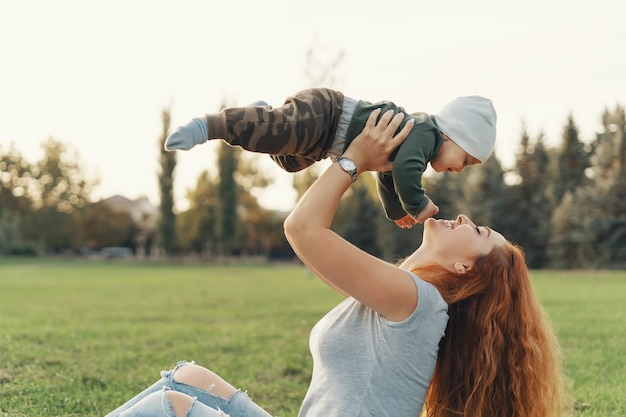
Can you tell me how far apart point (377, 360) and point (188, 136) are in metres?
1.30

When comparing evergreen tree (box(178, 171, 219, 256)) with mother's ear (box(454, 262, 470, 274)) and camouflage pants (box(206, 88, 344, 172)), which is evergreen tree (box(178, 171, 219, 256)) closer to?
camouflage pants (box(206, 88, 344, 172))

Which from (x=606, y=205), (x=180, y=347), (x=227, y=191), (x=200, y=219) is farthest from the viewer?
(x=200, y=219)

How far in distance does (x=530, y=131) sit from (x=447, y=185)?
6141 millimetres

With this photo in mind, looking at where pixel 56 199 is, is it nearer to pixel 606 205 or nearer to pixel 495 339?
pixel 606 205

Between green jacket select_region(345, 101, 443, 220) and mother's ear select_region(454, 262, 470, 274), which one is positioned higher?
green jacket select_region(345, 101, 443, 220)

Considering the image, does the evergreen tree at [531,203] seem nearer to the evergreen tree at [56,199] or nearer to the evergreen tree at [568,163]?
the evergreen tree at [568,163]

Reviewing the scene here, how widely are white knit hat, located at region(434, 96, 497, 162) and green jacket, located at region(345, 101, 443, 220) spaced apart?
85 mm

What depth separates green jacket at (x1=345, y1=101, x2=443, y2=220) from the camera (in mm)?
3010

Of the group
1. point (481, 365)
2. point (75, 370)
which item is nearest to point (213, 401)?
point (481, 365)

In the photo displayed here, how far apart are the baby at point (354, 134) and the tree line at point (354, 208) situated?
25541 mm

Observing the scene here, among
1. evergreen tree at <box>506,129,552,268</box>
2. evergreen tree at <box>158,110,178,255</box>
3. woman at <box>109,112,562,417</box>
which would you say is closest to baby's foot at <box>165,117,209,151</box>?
woman at <box>109,112,562,417</box>

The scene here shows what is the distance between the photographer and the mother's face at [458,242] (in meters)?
2.80

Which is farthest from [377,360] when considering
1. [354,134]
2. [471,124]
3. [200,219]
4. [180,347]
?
[200,219]

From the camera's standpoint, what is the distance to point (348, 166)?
9.02 ft
